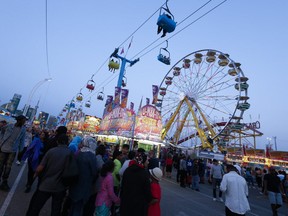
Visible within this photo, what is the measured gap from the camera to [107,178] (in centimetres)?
370

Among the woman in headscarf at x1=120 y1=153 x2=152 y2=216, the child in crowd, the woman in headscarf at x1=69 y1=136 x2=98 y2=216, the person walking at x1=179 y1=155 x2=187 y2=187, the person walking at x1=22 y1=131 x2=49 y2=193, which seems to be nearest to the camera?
the woman in headscarf at x1=120 y1=153 x2=152 y2=216

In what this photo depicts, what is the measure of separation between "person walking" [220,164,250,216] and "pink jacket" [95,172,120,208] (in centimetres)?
219

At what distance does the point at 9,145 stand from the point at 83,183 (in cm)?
296

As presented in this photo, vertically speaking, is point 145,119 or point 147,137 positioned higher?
point 145,119

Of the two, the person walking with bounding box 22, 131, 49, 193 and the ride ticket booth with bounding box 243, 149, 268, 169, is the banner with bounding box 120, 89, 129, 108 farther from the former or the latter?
the ride ticket booth with bounding box 243, 149, 268, 169

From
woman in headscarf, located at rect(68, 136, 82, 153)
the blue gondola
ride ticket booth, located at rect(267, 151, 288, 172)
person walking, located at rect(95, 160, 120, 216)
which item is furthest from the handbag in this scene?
ride ticket booth, located at rect(267, 151, 288, 172)

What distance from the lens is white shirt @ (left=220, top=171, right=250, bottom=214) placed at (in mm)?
4129

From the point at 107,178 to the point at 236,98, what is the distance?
63.7ft

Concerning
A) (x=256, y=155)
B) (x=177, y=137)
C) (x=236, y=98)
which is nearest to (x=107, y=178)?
(x=236, y=98)

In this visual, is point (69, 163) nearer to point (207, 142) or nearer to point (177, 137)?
point (207, 142)

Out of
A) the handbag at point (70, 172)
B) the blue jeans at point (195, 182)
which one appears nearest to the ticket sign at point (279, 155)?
the blue jeans at point (195, 182)

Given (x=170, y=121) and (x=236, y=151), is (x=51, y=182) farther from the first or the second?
(x=236, y=151)

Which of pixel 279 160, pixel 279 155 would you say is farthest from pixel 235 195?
pixel 279 155

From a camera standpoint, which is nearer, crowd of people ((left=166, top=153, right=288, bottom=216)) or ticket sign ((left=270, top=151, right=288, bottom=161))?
crowd of people ((left=166, top=153, right=288, bottom=216))
